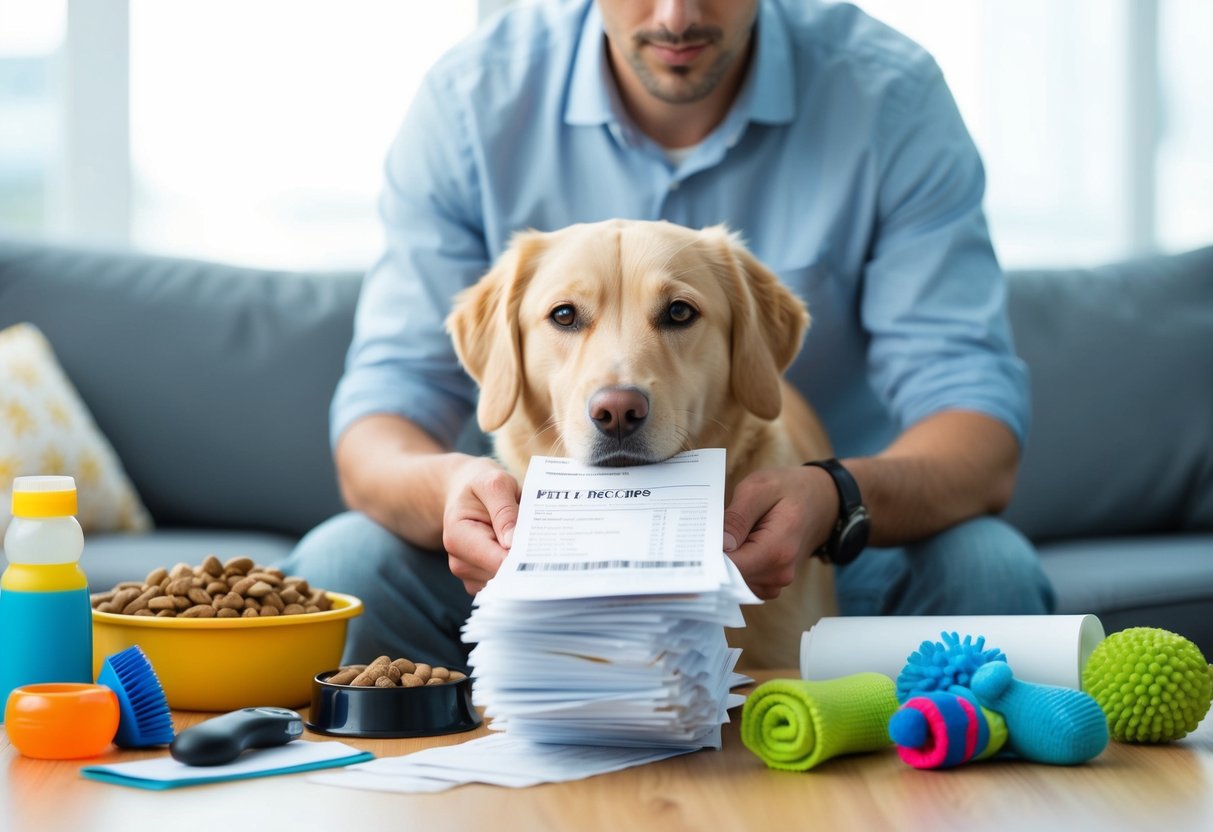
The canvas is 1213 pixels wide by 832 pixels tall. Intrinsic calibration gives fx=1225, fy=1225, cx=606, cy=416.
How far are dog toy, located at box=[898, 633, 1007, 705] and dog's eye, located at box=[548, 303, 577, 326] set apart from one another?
2.20ft

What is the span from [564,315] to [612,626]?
667mm

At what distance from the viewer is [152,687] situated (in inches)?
46.6

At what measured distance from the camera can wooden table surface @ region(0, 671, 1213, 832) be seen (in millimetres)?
960

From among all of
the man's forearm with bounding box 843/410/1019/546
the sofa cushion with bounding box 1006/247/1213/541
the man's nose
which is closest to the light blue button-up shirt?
the man's forearm with bounding box 843/410/1019/546

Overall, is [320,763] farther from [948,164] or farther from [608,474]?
[948,164]

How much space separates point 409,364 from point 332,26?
7.46 feet

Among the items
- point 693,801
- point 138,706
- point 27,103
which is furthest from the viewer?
point 27,103

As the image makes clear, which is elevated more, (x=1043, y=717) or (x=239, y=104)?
(x=239, y=104)

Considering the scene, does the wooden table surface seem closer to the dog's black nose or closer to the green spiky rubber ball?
the green spiky rubber ball

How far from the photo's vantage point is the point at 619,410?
56.3 inches

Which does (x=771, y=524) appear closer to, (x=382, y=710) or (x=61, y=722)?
(x=382, y=710)

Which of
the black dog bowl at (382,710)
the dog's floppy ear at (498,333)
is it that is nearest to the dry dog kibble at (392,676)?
the black dog bowl at (382,710)

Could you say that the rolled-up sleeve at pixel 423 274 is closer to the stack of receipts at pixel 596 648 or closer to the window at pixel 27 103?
the stack of receipts at pixel 596 648

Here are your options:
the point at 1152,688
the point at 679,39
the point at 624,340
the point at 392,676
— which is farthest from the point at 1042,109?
the point at 392,676
